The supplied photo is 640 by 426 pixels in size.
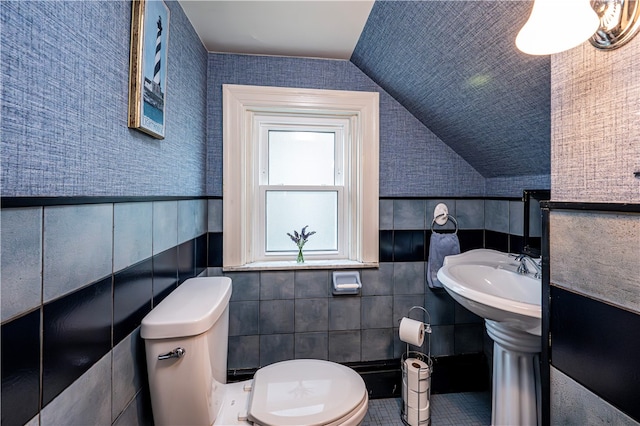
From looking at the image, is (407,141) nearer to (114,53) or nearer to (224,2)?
(224,2)

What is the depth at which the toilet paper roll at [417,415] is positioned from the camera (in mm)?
1457

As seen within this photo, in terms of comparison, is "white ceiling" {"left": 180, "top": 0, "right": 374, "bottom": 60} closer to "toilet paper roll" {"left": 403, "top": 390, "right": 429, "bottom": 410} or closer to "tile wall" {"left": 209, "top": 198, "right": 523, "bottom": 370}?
"tile wall" {"left": 209, "top": 198, "right": 523, "bottom": 370}

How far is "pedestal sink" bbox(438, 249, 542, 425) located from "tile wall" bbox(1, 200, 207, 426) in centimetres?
115

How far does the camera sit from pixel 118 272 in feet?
2.57

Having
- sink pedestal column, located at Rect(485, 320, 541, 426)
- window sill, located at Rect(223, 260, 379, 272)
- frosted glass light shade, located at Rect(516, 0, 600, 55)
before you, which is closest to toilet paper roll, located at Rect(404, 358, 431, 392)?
sink pedestal column, located at Rect(485, 320, 541, 426)

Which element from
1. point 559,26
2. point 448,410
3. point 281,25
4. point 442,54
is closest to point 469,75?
point 442,54

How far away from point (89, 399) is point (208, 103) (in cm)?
147

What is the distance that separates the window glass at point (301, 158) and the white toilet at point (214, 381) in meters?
0.88

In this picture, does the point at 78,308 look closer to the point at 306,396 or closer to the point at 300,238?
the point at 306,396

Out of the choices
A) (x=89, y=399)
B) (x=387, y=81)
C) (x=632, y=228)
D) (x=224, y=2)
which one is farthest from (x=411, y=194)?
(x=89, y=399)

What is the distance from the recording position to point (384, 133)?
1.78 metres

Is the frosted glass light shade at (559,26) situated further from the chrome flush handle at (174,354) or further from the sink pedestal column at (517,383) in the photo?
the chrome flush handle at (174,354)

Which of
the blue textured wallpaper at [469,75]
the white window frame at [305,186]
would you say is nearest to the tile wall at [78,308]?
the white window frame at [305,186]

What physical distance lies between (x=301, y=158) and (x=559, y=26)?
146cm
